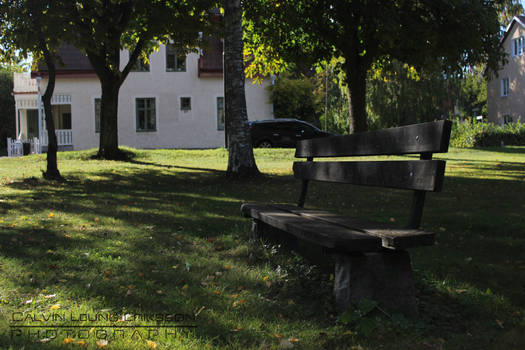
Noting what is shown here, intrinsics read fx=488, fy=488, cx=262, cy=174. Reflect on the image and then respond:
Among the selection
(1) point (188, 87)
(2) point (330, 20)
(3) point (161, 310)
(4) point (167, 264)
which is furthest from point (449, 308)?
(1) point (188, 87)

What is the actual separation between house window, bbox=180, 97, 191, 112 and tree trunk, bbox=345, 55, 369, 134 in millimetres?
13901

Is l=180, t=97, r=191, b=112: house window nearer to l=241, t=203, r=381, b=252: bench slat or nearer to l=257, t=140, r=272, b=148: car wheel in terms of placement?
l=257, t=140, r=272, b=148: car wheel

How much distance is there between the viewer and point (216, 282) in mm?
3701

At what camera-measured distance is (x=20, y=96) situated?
30359mm

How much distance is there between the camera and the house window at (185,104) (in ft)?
95.9

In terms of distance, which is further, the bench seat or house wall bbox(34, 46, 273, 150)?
house wall bbox(34, 46, 273, 150)

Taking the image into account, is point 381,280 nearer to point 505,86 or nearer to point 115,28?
point 115,28

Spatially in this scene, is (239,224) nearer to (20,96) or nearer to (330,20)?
(330,20)

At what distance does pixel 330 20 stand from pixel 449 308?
15.4m

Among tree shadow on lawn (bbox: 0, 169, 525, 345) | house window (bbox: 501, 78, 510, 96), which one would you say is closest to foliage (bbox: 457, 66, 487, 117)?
house window (bbox: 501, 78, 510, 96)

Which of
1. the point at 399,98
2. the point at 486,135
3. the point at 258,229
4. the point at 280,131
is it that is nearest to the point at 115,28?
the point at 280,131

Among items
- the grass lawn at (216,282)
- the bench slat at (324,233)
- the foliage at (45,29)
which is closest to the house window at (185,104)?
the foliage at (45,29)

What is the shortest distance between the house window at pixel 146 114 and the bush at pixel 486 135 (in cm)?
1743

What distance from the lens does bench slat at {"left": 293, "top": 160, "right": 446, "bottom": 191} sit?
2.94 m
